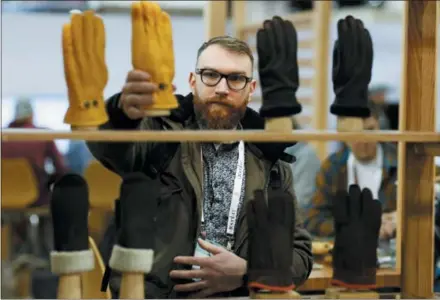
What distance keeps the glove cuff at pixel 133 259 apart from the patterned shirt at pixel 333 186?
0.79 meters

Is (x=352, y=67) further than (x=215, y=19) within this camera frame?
No

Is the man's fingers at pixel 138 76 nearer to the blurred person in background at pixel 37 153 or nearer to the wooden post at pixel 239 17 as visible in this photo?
the wooden post at pixel 239 17

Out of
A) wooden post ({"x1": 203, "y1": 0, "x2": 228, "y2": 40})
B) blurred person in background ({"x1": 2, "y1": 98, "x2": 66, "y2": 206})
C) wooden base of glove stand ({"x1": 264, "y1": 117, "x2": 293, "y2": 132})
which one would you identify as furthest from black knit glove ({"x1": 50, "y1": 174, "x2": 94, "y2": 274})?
blurred person in background ({"x1": 2, "y1": 98, "x2": 66, "y2": 206})

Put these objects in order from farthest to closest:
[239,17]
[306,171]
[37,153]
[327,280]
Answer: [37,153] → [239,17] → [306,171] → [327,280]

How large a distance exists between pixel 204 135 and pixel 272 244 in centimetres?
32

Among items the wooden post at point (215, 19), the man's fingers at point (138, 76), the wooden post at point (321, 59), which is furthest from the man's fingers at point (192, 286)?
the wooden post at point (321, 59)

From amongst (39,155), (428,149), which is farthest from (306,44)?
(428,149)

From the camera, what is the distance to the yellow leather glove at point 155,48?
195 cm

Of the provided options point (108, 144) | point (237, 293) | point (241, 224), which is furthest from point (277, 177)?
point (108, 144)

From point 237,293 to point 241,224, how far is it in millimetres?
179

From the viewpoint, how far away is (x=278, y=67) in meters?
2.00

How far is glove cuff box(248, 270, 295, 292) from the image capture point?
2.01 m

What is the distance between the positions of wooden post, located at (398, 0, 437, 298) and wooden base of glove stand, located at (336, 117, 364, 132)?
0.86ft

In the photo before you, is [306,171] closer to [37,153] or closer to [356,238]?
[356,238]
